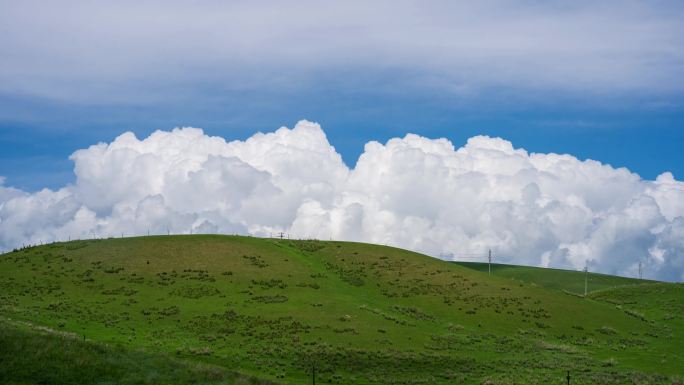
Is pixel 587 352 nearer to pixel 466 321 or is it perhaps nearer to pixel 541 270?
pixel 466 321

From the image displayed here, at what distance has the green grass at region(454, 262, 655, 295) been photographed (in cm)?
16662

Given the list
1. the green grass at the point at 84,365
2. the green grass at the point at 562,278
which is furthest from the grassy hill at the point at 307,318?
the green grass at the point at 562,278

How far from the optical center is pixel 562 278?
17750 cm

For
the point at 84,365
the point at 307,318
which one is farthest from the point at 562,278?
the point at 84,365

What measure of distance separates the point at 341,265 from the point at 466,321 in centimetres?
2513

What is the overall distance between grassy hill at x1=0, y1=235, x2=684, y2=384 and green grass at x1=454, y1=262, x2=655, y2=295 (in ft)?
194

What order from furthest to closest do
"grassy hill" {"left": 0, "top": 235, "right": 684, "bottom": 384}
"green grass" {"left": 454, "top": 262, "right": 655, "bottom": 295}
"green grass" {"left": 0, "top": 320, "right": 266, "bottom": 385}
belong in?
"green grass" {"left": 454, "top": 262, "right": 655, "bottom": 295} < "grassy hill" {"left": 0, "top": 235, "right": 684, "bottom": 384} < "green grass" {"left": 0, "top": 320, "right": 266, "bottom": 385}

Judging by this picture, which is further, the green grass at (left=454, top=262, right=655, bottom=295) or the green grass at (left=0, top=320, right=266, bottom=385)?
the green grass at (left=454, top=262, right=655, bottom=295)

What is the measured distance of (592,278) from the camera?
18300 cm

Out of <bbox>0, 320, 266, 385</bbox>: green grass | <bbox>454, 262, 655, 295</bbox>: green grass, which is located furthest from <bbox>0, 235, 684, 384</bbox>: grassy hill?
<bbox>454, 262, 655, 295</bbox>: green grass

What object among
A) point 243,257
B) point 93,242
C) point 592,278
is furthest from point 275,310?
point 592,278

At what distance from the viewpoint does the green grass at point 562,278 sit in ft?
547

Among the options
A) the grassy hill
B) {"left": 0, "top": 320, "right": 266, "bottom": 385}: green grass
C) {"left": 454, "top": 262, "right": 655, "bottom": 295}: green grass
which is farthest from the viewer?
{"left": 454, "top": 262, "right": 655, "bottom": 295}: green grass

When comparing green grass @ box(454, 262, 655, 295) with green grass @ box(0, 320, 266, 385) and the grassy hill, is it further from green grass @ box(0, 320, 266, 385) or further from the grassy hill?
green grass @ box(0, 320, 266, 385)
